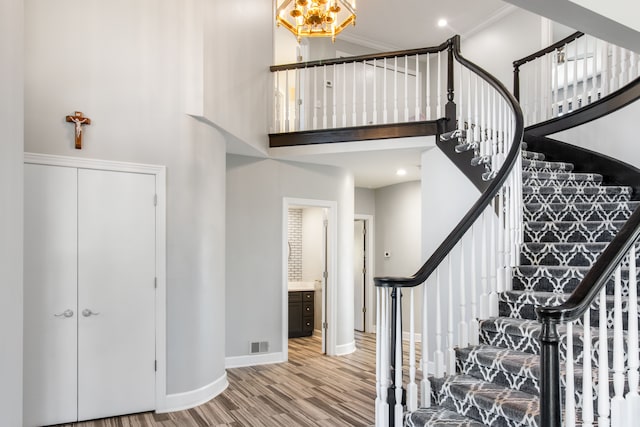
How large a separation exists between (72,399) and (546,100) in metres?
6.05

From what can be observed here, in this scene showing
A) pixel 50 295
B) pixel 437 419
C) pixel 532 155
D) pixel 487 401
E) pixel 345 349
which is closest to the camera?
pixel 487 401

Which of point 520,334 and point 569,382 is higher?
point 569,382

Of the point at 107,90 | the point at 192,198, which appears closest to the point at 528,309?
the point at 192,198

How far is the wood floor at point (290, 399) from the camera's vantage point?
3.75 m

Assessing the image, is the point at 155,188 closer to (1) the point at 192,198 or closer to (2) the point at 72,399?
(1) the point at 192,198

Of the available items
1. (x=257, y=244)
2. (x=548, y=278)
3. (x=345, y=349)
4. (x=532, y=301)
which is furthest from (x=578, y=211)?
(x=257, y=244)

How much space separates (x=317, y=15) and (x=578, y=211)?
3.31m

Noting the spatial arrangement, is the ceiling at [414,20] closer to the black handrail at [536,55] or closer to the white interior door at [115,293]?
the black handrail at [536,55]

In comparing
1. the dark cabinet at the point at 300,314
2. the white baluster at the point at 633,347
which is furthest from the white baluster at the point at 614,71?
the dark cabinet at the point at 300,314

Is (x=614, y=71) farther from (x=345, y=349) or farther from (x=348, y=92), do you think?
(x=345, y=349)

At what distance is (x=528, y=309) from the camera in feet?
10.8

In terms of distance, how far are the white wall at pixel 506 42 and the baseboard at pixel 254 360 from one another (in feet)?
17.2

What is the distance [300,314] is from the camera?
7.47 m

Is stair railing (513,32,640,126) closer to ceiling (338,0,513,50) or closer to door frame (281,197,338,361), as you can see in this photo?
ceiling (338,0,513,50)
